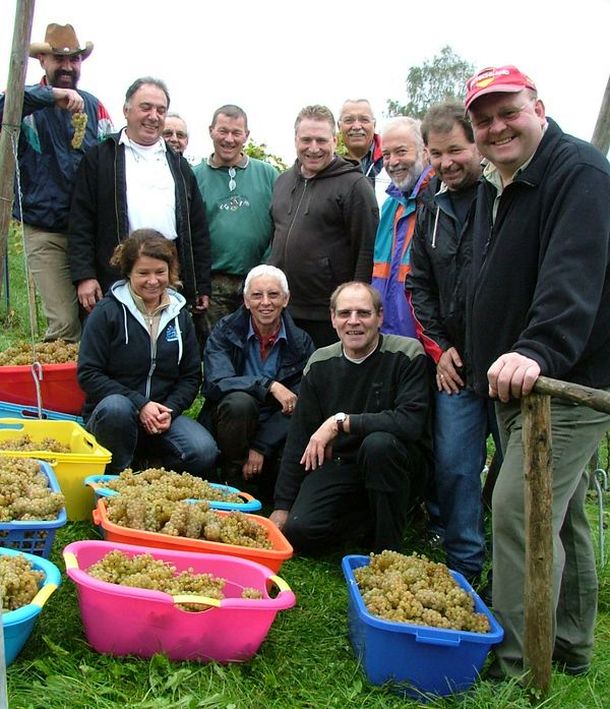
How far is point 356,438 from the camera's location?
13.6 feet

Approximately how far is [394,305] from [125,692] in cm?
258

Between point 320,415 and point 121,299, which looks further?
point 121,299

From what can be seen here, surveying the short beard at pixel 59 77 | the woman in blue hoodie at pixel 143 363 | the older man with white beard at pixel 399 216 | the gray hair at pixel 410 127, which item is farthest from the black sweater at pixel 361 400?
the short beard at pixel 59 77

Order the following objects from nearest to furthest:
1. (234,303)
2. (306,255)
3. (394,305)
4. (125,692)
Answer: (125,692) < (394,305) < (306,255) < (234,303)

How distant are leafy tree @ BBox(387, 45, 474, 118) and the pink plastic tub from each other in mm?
35303

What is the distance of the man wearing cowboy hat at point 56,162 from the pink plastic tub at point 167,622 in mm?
2595

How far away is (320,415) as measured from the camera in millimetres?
4199

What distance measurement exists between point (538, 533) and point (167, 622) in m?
1.31

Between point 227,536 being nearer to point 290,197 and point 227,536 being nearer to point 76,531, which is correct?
point 76,531

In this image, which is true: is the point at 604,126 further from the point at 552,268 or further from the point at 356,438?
the point at 552,268

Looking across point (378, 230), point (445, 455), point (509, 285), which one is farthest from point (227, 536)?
point (378, 230)

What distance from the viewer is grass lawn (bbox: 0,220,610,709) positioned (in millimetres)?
2564

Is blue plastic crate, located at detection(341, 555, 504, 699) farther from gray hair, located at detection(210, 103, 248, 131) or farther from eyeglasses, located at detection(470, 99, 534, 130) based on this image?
gray hair, located at detection(210, 103, 248, 131)

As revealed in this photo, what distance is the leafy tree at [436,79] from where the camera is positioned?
36250 mm
